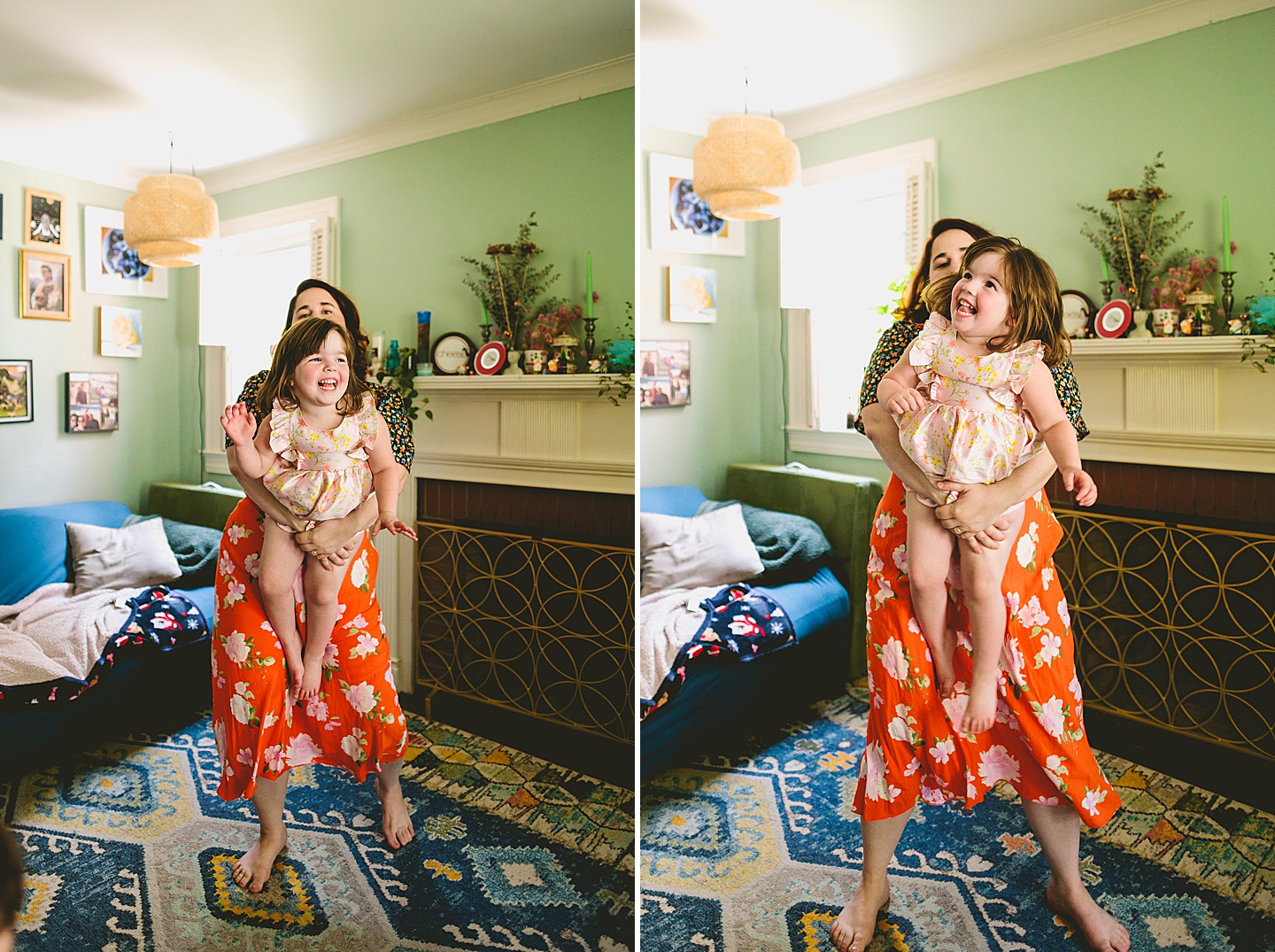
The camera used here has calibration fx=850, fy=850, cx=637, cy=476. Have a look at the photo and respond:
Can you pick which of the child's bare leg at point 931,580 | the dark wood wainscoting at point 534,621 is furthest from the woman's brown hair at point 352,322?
the child's bare leg at point 931,580

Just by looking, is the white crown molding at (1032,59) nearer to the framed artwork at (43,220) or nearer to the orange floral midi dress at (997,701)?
the orange floral midi dress at (997,701)

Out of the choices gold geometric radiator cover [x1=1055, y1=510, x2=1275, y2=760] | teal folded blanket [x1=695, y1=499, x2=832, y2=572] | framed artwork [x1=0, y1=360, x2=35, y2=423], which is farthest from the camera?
teal folded blanket [x1=695, y1=499, x2=832, y2=572]

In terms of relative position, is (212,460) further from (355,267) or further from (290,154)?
(290,154)

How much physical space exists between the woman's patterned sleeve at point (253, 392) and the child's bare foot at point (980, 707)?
1033mm

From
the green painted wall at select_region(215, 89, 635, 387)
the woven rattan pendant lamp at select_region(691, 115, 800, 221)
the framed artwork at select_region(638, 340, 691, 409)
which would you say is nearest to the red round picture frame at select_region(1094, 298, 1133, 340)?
the woven rattan pendant lamp at select_region(691, 115, 800, 221)

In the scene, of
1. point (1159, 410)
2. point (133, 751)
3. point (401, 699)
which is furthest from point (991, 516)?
point (133, 751)

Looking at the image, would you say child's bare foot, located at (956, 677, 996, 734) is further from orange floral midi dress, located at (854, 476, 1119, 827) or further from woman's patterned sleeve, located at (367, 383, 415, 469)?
woman's patterned sleeve, located at (367, 383, 415, 469)

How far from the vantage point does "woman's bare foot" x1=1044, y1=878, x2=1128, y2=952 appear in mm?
→ 1151

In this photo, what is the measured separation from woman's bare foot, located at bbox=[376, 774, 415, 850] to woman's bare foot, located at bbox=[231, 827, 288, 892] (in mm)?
148

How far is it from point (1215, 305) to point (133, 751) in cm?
150

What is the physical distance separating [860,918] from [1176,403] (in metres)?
0.83

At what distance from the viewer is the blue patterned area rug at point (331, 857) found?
3.44ft

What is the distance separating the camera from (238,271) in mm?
1126

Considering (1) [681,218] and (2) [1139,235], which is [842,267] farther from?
(2) [1139,235]
